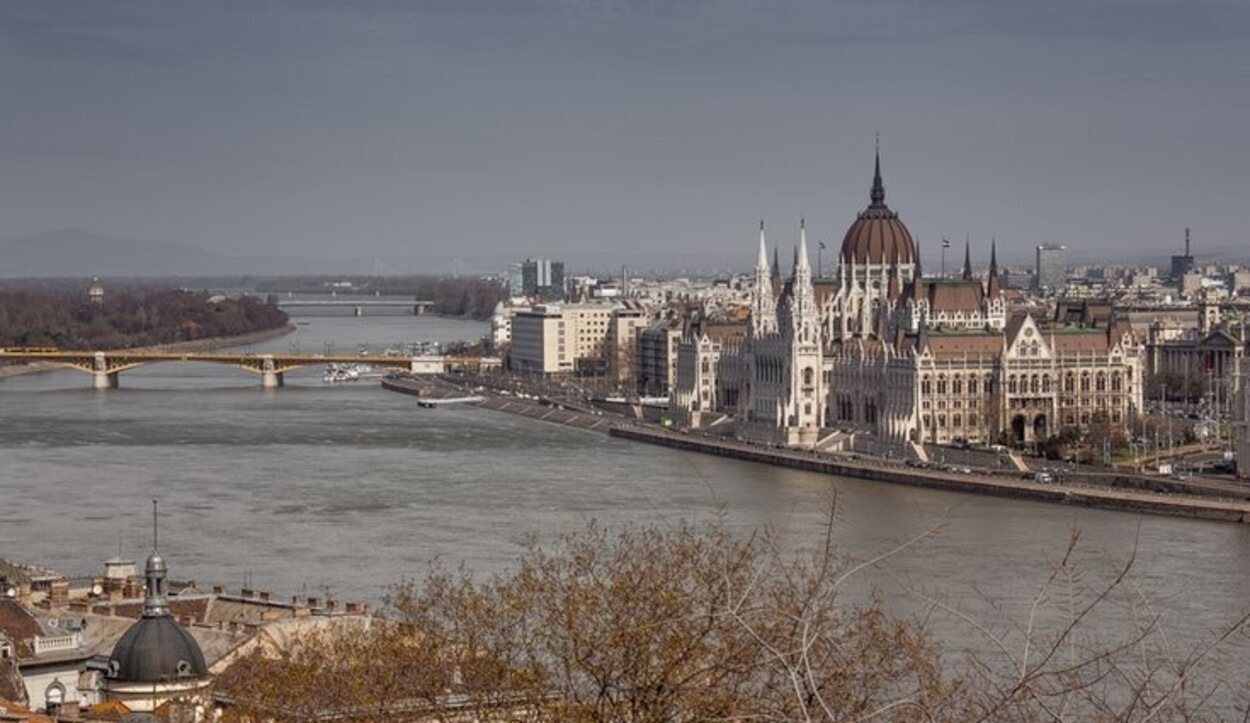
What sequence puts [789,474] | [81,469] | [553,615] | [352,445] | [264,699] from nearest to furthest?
[553,615] → [264,699] → [81,469] → [789,474] → [352,445]

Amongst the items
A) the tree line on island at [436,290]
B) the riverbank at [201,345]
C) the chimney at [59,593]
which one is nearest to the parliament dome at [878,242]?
the riverbank at [201,345]

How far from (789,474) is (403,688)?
2374 centimetres

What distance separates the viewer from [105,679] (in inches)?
404

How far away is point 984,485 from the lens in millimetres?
27984

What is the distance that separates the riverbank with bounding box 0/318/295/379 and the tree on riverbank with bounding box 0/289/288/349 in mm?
365

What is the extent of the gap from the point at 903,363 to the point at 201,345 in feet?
148

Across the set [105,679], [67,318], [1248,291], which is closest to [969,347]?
[105,679]

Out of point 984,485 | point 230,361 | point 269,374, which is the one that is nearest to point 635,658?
point 984,485

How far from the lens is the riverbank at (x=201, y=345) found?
196 feet

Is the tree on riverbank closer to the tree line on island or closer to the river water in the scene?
the tree line on island

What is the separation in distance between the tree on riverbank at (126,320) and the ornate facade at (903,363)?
1173 inches

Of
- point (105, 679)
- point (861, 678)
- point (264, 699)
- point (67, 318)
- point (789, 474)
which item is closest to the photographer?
point (861, 678)

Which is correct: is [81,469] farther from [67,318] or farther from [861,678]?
[67,318]

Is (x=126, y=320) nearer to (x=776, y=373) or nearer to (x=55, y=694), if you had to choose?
(x=776, y=373)
